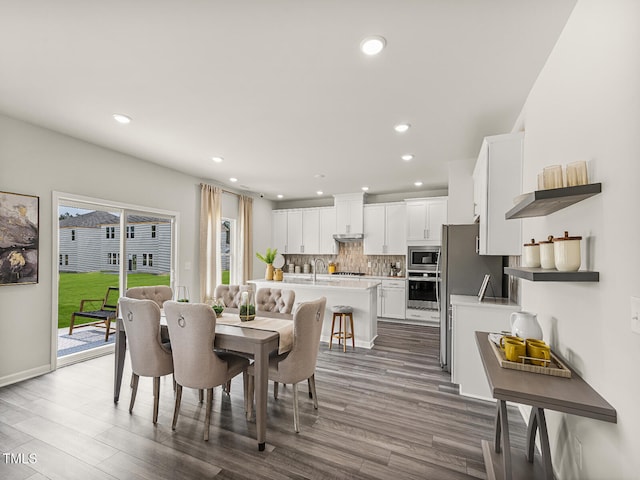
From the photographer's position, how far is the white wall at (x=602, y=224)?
113 centimetres

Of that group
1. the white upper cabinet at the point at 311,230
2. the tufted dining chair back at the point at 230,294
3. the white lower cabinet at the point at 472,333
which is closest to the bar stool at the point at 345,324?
the tufted dining chair back at the point at 230,294

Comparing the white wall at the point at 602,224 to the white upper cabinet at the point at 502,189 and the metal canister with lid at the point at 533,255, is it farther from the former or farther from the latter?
the white upper cabinet at the point at 502,189

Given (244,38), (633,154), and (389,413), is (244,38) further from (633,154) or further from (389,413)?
(389,413)

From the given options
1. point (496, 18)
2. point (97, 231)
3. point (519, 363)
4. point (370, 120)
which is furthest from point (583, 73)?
point (97, 231)

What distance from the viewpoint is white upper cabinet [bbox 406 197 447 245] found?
597 centimetres

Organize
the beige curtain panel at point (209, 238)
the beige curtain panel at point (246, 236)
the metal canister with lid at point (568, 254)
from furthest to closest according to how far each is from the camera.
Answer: the beige curtain panel at point (246, 236) < the beige curtain panel at point (209, 238) < the metal canister with lid at point (568, 254)

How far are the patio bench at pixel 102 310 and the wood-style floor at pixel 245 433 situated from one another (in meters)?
0.80

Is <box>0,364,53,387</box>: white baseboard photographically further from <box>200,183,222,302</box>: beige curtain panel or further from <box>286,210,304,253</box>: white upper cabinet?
<box>286,210,304,253</box>: white upper cabinet

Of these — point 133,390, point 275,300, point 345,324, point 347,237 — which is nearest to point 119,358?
point 133,390

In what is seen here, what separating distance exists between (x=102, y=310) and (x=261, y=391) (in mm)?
3242

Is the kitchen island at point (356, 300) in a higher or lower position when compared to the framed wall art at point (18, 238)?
lower

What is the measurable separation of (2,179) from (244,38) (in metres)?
3.04

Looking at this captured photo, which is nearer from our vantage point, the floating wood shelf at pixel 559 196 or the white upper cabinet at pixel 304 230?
the floating wood shelf at pixel 559 196

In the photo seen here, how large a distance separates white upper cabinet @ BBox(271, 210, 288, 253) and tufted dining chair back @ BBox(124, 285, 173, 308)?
13.8 ft
